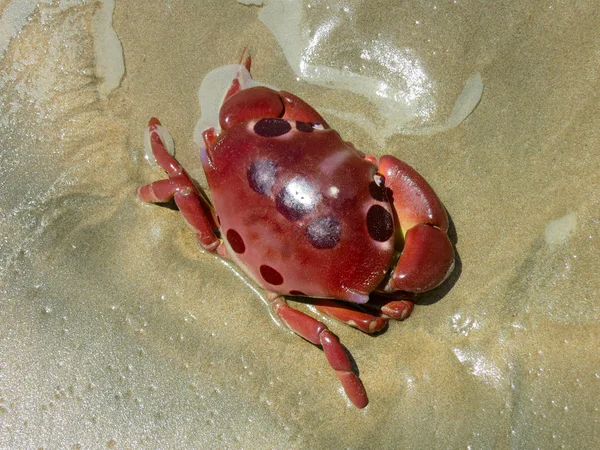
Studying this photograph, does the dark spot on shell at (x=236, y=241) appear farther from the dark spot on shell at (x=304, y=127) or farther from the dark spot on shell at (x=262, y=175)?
the dark spot on shell at (x=304, y=127)

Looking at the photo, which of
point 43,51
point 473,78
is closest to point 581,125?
point 473,78

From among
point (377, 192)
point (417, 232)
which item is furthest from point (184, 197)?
point (417, 232)

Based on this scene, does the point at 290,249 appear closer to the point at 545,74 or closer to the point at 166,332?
the point at 166,332

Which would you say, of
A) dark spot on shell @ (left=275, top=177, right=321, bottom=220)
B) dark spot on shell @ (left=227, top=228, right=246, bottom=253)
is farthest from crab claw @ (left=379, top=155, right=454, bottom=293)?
dark spot on shell @ (left=227, top=228, right=246, bottom=253)

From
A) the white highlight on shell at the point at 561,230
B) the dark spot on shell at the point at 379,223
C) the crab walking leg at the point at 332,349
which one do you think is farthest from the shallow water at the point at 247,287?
the dark spot on shell at the point at 379,223

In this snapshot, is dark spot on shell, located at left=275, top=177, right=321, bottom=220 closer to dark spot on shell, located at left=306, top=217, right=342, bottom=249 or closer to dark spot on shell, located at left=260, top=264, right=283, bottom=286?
dark spot on shell, located at left=306, top=217, right=342, bottom=249

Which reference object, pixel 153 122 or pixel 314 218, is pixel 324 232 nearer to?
pixel 314 218
